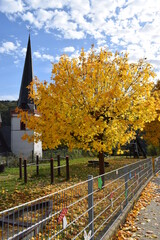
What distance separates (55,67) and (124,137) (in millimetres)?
4227

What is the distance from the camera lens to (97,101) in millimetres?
9641

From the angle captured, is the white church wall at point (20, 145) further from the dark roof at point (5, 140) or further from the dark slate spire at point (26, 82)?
the dark slate spire at point (26, 82)

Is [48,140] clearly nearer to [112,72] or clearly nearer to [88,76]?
[88,76]

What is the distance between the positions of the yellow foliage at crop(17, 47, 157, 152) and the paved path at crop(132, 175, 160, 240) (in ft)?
9.91

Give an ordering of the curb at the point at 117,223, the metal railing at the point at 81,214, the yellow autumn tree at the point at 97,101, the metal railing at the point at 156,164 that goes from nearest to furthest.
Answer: the metal railing at the point at 81,214 → the curb at the point at 117,223 → the yellow autumn tree at the point at 97,101 → the metal railing at the point at 156,164

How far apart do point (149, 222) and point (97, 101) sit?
5031mm

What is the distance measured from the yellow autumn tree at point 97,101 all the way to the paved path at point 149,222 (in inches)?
120

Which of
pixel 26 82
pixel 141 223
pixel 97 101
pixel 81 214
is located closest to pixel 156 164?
pixel 97 101

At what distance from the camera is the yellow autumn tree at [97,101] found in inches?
369

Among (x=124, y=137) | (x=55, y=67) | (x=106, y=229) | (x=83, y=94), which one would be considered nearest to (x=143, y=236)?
(x=106, y=229)

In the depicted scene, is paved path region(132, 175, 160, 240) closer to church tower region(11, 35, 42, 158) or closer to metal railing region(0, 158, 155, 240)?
metal railing region(0, 158, 155, 240)

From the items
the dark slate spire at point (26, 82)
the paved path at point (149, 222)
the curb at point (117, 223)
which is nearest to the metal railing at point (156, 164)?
the paved path at point (149, 222)

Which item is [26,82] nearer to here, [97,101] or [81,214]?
[97,101]

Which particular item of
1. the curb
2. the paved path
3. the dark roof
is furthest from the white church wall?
the curb
